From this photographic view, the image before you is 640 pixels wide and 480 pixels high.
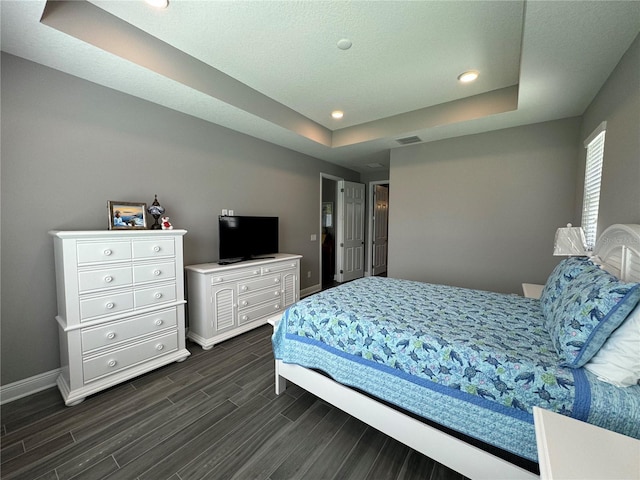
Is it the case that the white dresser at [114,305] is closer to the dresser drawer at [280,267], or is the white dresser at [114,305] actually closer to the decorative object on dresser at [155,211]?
the decorative object on dresser at [155,211]

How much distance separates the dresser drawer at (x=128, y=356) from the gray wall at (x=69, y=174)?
48cm

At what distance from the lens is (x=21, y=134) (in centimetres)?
193

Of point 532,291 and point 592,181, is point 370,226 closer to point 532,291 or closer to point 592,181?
point 532,291

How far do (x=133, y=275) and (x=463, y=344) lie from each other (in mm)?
2539

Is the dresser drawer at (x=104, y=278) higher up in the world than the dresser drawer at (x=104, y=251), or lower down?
lower down

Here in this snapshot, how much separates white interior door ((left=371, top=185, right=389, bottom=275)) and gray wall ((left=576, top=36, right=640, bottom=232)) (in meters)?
4.18

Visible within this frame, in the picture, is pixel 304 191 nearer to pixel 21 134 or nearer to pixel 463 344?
pixel 21 134

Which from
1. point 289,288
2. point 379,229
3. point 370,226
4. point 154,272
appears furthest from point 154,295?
point 379,229

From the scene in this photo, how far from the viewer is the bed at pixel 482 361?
109 cm

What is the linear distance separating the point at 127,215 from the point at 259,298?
5.54 ft

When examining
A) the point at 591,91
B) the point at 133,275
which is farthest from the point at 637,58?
the point at 133,275

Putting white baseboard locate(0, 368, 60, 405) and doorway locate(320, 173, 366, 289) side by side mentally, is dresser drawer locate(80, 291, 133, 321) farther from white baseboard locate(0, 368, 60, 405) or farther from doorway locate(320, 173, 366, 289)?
doorway locate(320, 173, 366, 289)

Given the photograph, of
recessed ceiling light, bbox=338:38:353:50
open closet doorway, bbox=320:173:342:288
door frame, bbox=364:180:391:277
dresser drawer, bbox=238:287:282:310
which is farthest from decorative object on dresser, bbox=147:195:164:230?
door frame, bbox=364:180:391:277

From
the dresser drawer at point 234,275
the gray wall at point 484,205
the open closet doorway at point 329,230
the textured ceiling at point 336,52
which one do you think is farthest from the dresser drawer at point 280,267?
the open closet doorway at point 329,230
